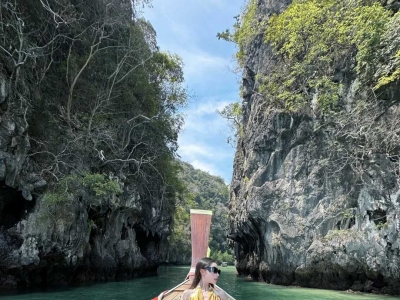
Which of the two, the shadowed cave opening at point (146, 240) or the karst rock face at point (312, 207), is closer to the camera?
the karst rock face at point (312, 207)

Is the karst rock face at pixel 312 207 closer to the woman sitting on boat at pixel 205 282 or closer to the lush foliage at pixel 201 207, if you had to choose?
the lush foliage at pixel 201 207

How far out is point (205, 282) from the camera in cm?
207

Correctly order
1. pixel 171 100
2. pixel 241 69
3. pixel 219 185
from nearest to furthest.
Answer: pixel 171 100 → pixel 241 69 → pixel 219 185

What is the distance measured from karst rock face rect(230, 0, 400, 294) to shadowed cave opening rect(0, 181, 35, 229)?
863cm

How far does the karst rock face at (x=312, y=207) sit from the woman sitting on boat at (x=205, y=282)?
9404 millimetres

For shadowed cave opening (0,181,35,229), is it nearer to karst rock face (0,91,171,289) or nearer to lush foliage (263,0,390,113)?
karst rock face (0,91,171,289)

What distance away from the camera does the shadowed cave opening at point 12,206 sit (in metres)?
9.46

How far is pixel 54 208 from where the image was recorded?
32.1 feet

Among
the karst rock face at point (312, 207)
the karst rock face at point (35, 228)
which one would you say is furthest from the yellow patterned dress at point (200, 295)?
the karst rock face at point (312, 207)

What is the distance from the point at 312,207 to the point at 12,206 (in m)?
10.0

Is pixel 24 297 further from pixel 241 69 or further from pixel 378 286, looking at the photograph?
pixel 241 69

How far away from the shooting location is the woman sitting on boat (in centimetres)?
203

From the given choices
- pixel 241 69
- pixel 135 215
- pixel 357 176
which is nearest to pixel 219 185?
pixel 241 69

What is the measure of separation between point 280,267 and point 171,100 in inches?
408
